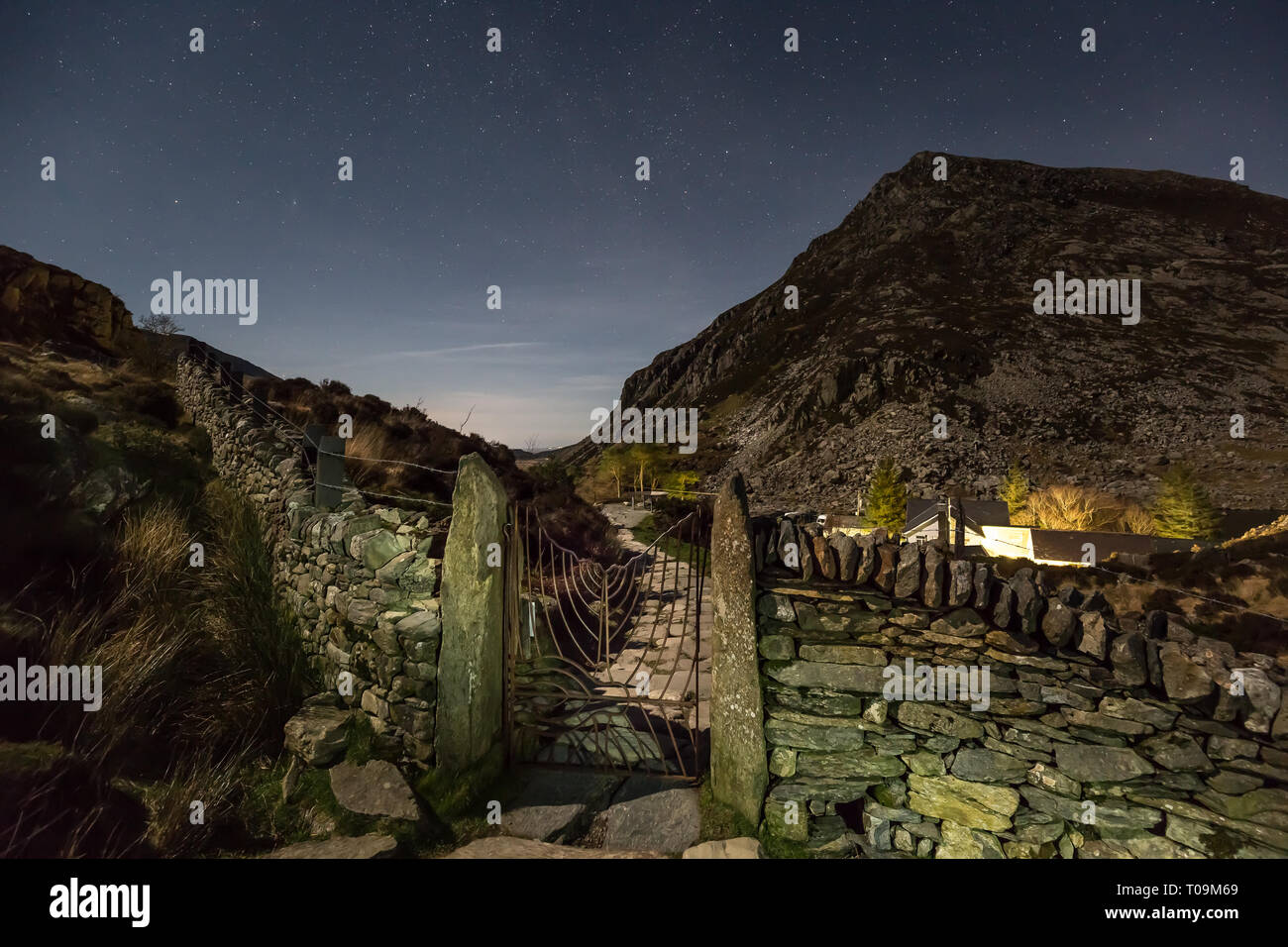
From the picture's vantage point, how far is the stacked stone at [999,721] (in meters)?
2.90

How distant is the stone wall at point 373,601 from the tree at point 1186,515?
178 ft

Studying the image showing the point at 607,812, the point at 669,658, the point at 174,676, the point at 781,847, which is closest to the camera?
Answer: the point at 781,847

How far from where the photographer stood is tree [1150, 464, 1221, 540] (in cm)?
3909

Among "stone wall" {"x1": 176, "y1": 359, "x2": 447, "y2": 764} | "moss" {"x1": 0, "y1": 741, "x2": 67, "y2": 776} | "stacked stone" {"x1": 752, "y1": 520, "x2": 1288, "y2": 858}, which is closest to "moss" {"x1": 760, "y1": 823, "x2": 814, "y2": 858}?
"stacked stone" {"x1": 752, "y1": 520, "x2": 1288, "y2": 858}

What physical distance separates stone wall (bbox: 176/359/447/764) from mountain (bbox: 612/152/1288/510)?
54.6m

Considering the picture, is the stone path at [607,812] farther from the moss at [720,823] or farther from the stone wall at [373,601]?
the stone wall at [373,601]

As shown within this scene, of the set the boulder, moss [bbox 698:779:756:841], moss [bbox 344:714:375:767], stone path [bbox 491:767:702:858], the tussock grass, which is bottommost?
stone path [bbox 491:767:702:858]

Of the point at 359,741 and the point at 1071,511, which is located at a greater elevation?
the point at 1071,511

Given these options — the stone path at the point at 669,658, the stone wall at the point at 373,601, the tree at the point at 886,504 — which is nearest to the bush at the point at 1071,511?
the tree at the point at 886,504

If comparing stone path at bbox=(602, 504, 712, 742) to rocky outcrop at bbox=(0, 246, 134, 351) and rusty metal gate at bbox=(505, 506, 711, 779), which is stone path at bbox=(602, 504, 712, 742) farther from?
rocky outcrop at bbox=(0, 246, 134, 351)

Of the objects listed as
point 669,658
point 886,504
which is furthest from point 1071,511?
point 669,658

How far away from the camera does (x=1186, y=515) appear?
130 feet

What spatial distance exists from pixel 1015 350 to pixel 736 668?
10931cm

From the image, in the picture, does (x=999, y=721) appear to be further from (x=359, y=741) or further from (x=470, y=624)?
(x=359, y=741)
